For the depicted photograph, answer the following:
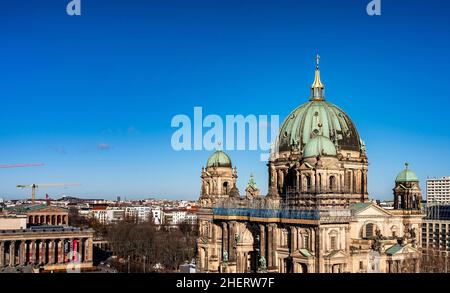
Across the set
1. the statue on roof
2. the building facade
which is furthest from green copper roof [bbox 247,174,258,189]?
the building facade

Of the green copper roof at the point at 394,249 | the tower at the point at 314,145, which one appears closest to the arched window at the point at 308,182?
the tower at the point at 314,145

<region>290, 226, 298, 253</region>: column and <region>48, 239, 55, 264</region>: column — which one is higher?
<region>290, 226, 298, 253</region>: column

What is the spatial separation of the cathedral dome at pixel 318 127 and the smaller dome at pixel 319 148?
7.80 meters

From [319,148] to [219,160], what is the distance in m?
25.6

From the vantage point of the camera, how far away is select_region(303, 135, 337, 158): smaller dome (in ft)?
221

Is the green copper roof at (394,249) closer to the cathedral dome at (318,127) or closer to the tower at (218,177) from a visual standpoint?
the cathedral dome at (318,127)

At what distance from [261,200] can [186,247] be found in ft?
152

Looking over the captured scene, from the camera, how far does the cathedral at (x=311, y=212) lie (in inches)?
2512

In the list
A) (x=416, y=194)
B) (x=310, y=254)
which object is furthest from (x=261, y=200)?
(x=416, y=194)

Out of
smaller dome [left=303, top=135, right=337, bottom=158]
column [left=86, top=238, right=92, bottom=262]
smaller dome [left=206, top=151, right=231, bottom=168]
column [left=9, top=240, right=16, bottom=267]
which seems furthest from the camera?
column [left=86, top=238, right=92, bottom=262]

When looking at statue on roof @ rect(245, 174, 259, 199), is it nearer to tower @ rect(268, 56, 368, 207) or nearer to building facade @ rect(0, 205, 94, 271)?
tower @ rect(268, 56, 368, 207)

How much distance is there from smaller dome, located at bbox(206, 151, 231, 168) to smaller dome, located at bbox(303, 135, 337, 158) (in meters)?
23.5
